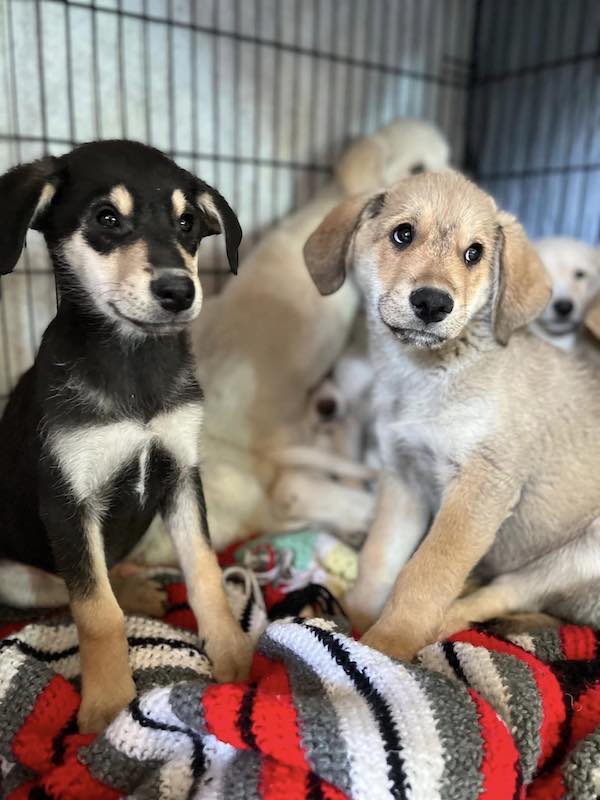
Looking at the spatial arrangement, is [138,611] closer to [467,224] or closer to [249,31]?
[467,224]

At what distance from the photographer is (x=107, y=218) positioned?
61.7 inches

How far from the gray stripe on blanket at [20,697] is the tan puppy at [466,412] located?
0.79 metres

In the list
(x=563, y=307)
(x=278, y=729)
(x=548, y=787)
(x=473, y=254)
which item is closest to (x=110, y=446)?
(x=278, y=729)

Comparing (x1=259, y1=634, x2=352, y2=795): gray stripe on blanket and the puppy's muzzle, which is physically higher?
the puppy's muzzle

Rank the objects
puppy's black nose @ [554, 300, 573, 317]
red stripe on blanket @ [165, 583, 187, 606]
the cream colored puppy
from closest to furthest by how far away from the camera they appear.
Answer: red stripe on blanket @ [165, 583, 187, 606] → the cream colored puppy → puppy's black nose @ [554, 300, 573, 317]

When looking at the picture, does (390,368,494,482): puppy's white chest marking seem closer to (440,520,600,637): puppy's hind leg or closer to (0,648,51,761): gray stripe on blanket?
(440,520,600,637): puppy's hind leg

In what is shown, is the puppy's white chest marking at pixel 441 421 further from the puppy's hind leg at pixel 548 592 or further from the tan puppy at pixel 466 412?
the puppy's hind leg at pixel 548 592

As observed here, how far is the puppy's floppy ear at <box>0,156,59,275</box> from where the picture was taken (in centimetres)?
146

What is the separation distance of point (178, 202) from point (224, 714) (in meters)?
1.11

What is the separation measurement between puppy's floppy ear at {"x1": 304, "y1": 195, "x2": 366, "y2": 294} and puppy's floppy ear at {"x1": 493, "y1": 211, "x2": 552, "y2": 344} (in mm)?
417

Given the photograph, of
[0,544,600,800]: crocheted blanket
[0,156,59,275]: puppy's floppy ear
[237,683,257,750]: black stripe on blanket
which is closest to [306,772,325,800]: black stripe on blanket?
[0,544,600,800]: crocheted blanket

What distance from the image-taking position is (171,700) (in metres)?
1.36

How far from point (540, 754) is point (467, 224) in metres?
1.26

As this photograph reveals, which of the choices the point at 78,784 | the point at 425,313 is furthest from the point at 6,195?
the point at 78,784
